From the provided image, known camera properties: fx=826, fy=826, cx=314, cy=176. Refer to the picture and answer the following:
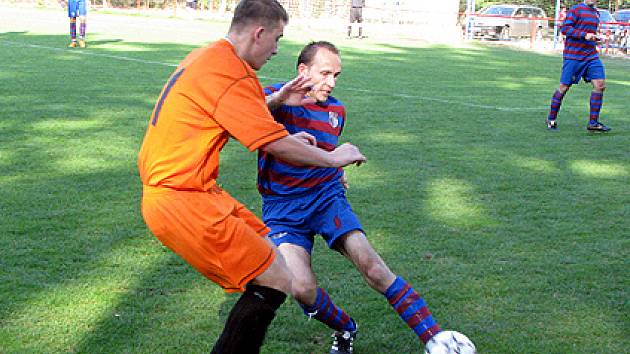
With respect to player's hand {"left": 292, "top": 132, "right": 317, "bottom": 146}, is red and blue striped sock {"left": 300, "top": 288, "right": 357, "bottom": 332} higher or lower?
lower

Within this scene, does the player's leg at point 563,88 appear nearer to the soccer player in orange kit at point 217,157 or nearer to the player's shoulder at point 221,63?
the soccer player in orange kit at point 217,157

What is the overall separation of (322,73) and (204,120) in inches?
44.0

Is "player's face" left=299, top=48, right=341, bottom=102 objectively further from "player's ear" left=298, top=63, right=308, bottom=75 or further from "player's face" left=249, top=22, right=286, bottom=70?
"player's face" left=249, top=22, right=286, bottom=70

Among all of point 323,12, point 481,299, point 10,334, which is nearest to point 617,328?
point 481,299

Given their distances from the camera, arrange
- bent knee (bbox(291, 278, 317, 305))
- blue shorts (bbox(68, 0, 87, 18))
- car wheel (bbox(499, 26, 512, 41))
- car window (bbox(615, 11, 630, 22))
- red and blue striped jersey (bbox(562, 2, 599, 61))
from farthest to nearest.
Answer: car wheel (bbox(499, 26, 512, 41)), car window (bbox(615, 11, 630, 22)), blue shorts (bbox(68, 0, 87, 18)), red and blue striped jersey (bbox(562, 2, 599, 61)), bent knee (bbox(291, 278, 317, 305))

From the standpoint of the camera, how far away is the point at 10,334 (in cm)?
407

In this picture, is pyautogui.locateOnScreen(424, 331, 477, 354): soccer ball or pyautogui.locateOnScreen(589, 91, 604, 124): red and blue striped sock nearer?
pyautogui.locateOnScreen(424, 331, 477, 354): soccer ball

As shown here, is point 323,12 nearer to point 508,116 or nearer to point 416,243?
point 508,116

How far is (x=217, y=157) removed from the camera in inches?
128

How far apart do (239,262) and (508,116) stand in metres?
9.58

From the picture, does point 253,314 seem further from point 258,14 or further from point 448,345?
point 258,14

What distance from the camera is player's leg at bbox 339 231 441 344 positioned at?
3818mm

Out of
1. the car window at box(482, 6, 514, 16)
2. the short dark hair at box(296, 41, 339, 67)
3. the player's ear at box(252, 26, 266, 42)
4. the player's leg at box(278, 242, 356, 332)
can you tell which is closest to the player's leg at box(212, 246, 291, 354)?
the player's leg at box(278, 242, 356, 332)

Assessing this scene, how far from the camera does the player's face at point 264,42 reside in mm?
3334
